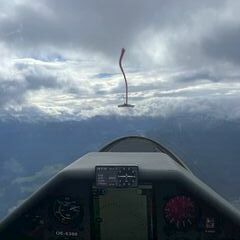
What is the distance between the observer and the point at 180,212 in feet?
18.7

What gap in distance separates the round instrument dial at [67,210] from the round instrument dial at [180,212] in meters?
1.00

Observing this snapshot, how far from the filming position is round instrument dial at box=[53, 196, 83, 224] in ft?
19.2

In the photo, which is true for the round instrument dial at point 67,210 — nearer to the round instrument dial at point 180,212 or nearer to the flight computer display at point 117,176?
the flight computer display at point 117,176

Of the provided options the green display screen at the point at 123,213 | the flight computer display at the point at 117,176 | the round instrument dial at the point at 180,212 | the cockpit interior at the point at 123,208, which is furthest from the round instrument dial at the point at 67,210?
the round instrument dial at the point at 180,212

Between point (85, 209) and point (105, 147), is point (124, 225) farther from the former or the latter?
point (105, 147)

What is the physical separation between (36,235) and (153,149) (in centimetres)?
550

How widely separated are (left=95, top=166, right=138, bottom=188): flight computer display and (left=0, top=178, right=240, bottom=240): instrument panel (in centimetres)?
12

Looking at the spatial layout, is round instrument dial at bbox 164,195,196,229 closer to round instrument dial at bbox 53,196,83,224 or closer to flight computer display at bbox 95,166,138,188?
flight computer display at bbox 95,166,138,188

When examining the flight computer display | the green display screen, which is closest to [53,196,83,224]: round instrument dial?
the green display screen

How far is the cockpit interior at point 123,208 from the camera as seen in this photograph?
5.58 metres

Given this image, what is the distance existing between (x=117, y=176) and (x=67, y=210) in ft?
2.53

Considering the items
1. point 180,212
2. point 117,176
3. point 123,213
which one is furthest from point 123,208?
point 180,212

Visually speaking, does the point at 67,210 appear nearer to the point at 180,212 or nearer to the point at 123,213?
the point at 123,213

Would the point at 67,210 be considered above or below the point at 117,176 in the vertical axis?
Answer: below
